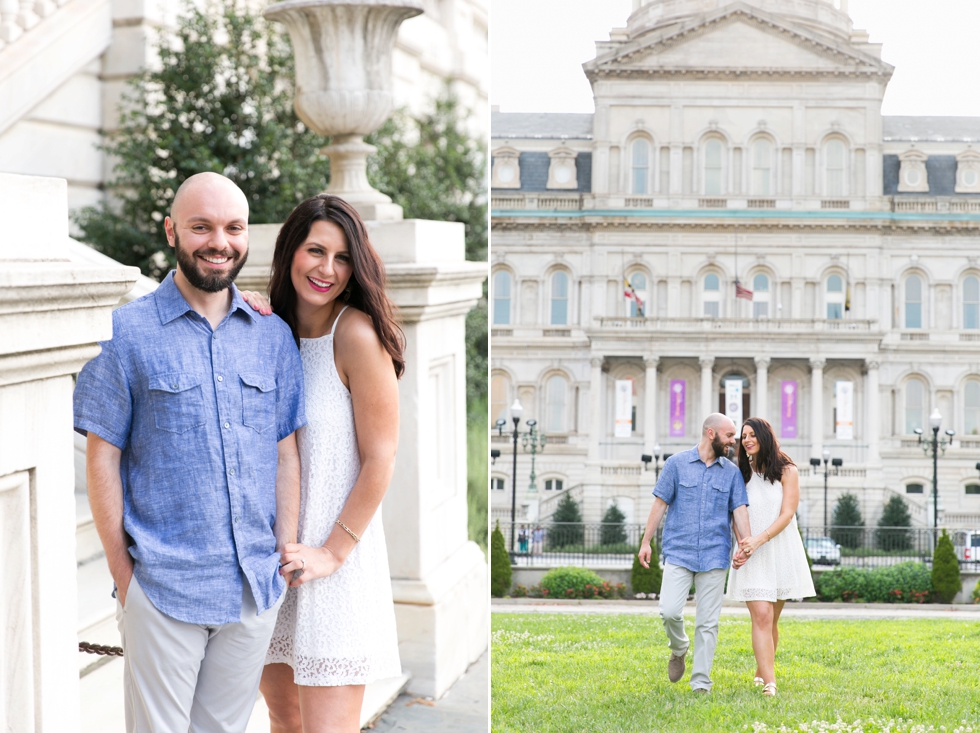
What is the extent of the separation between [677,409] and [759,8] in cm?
181

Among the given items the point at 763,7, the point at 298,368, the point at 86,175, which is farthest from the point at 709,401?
the point at 86,175

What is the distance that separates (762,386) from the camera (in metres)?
4.43

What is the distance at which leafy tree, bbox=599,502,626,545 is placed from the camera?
4.56 metres

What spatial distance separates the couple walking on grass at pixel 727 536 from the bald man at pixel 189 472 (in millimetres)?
2282

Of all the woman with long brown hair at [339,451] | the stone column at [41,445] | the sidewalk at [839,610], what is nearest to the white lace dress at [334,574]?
the woman with long brown hair at [339,451]

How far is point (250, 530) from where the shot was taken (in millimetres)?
2307

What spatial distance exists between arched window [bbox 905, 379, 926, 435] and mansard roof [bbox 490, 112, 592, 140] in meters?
1.77

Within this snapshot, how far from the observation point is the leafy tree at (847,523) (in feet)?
14.5

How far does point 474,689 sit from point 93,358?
3029 millimetres

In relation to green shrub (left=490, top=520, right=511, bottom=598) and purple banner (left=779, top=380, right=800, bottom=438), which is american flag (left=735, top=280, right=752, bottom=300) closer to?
purple banner (left=779, top=380, right=800, bottom=438)

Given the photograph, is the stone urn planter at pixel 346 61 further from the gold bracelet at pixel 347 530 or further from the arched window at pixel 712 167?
the gold bracelet at pixel 347 530

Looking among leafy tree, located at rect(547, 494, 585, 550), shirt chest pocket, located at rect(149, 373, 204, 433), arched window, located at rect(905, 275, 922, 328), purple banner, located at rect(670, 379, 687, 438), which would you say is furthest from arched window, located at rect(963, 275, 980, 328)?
shirt chest pocket, located at rect(149, 373, 204, 433)

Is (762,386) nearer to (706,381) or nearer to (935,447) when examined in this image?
(706,381)

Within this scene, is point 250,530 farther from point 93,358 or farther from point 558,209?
point 558,209
